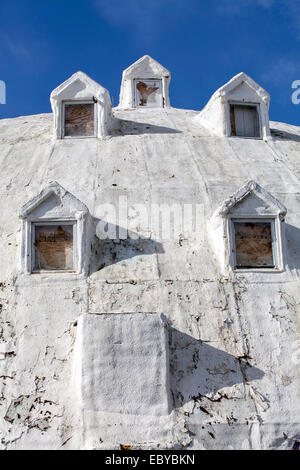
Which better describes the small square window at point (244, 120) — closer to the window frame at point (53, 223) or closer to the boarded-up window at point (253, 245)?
the boarded-up window at point (253, 245)

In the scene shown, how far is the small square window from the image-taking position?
607 inches

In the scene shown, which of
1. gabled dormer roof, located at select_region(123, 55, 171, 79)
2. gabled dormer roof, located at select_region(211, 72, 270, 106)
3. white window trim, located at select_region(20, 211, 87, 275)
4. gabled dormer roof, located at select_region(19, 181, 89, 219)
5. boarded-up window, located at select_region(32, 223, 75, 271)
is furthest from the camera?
gabled dormer roof, located at select_region(123, 55, 171, 79)

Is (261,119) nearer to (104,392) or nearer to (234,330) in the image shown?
(234,330)

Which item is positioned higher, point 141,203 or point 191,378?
point 141,203

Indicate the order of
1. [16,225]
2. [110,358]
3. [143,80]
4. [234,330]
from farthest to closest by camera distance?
[143,80], [16,225], [234,330], [110,358]

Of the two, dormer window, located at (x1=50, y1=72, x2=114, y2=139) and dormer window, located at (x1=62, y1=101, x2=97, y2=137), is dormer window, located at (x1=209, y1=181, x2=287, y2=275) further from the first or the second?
dormer window, located at (x1=62, y1=101, x2=97, y2=137)

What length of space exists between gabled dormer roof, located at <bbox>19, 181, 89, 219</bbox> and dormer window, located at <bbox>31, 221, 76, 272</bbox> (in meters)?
0.27

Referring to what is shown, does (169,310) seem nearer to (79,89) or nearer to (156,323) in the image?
(156,323)

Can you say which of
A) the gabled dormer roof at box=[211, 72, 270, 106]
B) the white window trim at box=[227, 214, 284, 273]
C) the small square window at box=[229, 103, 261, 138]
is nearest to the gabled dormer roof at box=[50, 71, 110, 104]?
the gabled dormer roof at box=[211, 72, 270, 106]

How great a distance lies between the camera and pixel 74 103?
15.2 m

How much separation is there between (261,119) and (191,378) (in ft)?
27.3
